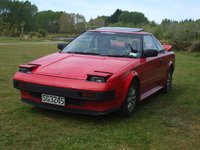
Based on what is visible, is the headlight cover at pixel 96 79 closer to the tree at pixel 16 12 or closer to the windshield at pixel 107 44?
the windshield at pixel 107 44

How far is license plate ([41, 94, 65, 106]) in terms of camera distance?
5.96 meters

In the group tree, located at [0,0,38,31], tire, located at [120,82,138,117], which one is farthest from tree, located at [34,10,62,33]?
tire, located at [120,82,138,117]

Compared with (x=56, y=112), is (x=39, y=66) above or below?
above

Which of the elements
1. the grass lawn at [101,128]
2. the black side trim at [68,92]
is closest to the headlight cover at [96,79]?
the black side trim at [68,92]

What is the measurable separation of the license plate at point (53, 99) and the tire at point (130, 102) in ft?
3.29

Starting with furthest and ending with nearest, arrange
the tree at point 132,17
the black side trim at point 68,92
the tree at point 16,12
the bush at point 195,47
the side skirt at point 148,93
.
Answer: the tree at point 16,12
the tree at point 132,17
the bush at point 195,47
the side skirt at point 148,93
the black side trim at point 68,92

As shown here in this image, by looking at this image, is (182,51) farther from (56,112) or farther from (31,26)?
(31,26)

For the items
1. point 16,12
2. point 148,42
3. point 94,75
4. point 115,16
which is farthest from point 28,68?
point 16,12

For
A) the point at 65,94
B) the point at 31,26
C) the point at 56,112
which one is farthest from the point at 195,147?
the point at 31,26

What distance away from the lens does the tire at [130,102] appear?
6371 millimetres

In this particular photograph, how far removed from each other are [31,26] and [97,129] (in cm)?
11248

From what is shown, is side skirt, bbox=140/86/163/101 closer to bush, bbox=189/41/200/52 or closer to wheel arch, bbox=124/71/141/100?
wheel arch, bbox=124/71/141/100

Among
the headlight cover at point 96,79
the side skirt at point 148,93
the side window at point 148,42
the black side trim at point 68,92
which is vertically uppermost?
the side window at point 148,42

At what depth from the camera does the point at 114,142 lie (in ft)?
16.7
